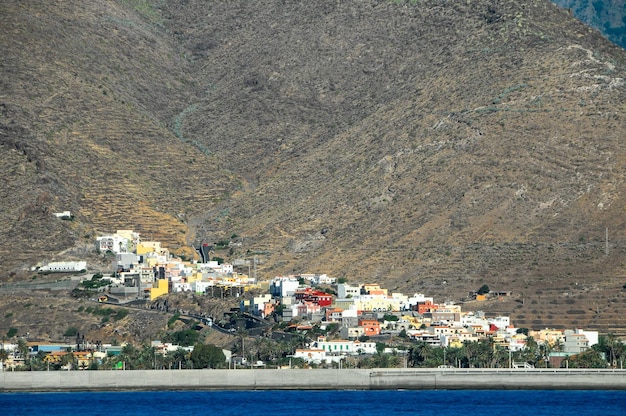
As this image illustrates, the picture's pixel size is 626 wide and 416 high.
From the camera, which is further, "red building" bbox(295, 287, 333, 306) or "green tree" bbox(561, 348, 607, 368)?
"red building" bbox(295, 287, 333, 306)

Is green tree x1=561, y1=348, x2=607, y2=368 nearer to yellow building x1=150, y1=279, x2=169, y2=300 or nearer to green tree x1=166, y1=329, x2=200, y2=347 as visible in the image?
Answer: green tree x1=166, y1=329, x2=200, y2=347

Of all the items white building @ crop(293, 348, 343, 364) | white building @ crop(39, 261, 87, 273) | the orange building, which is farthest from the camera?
white building @ crop(39, 261, 87, 273)

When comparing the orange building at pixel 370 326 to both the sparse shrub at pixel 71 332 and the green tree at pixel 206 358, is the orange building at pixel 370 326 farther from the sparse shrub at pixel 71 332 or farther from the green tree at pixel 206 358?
the sparse shrub at pixel 71 332

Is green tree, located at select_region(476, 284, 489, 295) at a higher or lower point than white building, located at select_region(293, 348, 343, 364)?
higher

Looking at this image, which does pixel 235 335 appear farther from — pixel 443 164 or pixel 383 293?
pixel 443 164

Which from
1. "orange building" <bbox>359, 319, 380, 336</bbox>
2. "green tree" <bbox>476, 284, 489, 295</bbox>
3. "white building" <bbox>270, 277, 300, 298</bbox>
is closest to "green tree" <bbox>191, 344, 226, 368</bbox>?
"orange building" <bbox>359, 319, 380, 336</bbox>

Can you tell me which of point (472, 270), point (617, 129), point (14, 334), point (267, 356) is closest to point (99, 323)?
point (14, 334)

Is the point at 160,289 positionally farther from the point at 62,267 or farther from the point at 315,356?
the point at 315,356
